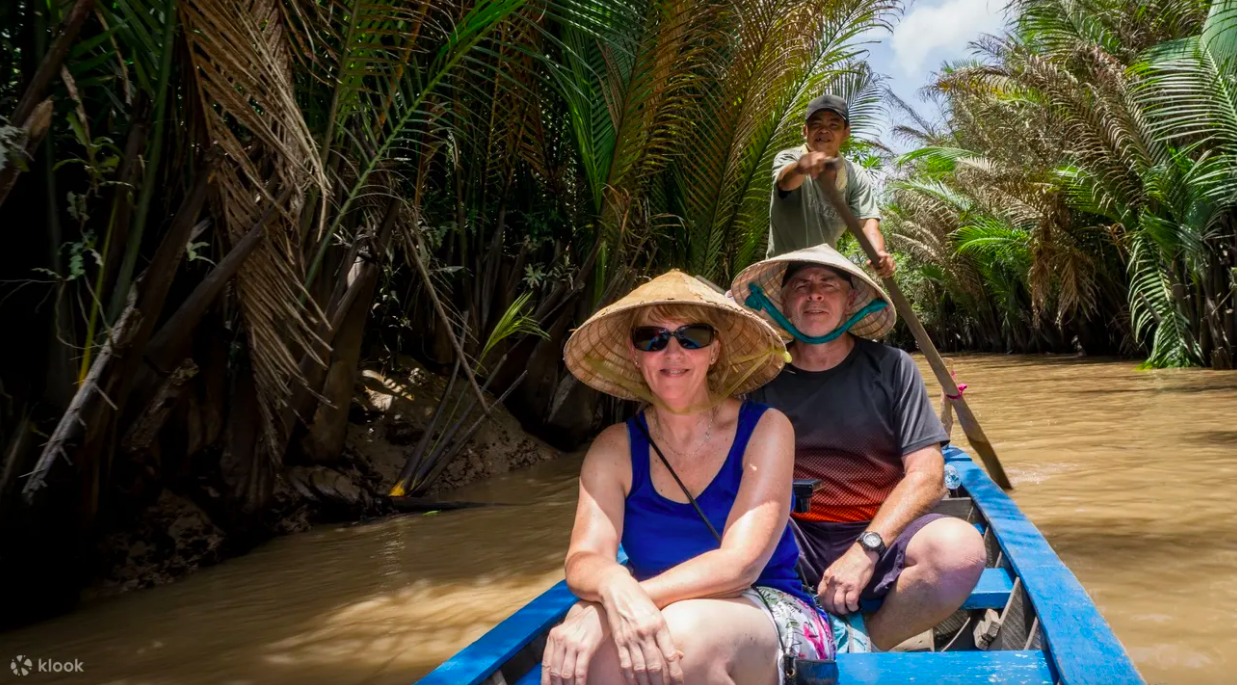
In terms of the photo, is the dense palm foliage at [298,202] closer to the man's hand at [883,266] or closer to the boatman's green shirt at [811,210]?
the boatman's green shirt at [811,210]

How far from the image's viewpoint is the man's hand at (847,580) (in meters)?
2.13

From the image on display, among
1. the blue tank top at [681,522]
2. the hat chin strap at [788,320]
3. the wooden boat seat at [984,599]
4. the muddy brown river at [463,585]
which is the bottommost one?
the muddy brown river at [463,585]

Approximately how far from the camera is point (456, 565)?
161 inches

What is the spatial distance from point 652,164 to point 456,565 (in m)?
3.88

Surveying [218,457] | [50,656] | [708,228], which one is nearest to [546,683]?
[50,656]

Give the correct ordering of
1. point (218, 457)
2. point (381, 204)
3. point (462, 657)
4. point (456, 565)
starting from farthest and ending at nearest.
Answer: point (381, 204) → point (218, 457) → point (456, 565) → point (462, 657)

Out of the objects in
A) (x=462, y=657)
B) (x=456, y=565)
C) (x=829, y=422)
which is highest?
(x=829, y=422)

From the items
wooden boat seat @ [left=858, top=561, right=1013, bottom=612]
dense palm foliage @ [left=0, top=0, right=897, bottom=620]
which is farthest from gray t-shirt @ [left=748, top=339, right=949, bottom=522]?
dense palm foliage @ [left=0, top=0, right=897, bottom=620]

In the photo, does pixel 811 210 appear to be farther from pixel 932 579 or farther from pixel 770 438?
pixel 770 438

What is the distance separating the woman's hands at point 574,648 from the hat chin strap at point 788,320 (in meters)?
1.26

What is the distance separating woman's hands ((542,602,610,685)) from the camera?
1.50m

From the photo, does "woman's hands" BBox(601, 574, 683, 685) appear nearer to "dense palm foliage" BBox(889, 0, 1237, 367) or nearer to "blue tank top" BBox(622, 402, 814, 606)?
"blue tank top" BBox(622, 402, 814, 606)

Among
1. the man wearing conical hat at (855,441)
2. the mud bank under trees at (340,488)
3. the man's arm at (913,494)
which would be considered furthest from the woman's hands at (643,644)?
the mud bank under trees at (340,488)

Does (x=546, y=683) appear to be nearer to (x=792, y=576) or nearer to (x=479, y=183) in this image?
(x=792, y=576)
